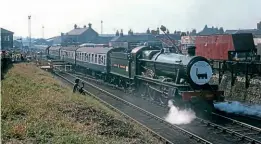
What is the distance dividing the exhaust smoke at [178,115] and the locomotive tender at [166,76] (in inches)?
14.2

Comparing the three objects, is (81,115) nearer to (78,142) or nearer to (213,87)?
(78,142)

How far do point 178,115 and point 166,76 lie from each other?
3.12 meters

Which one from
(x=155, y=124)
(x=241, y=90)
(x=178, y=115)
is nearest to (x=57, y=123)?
(x=155, y=124)

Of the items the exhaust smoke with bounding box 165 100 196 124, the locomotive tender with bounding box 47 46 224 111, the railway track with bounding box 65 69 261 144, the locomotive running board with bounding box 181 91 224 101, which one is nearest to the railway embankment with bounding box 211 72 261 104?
the locomotive tender with bounding box 47 46 224 111

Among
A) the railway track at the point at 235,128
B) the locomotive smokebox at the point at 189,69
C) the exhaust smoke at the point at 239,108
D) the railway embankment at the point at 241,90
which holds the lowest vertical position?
the railway track at the point at 235,128

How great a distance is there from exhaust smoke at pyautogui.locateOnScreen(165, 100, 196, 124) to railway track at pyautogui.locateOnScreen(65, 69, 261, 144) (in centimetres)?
48

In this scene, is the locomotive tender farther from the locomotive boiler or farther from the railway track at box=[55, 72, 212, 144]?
the railway track at box=[55, 72, 212, 144]

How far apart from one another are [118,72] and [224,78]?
8161mm

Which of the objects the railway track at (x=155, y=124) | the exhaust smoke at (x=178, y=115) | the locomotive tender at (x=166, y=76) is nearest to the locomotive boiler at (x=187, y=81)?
the locomotive tender at (x=166, y=76)

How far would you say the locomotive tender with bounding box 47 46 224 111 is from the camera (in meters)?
17.9

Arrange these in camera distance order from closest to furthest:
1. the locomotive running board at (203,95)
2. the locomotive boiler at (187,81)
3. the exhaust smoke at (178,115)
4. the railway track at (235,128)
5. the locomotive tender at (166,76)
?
the railway track at (235,128) < the exhaust smoke at (178,115) < the locomotive running board at (203,95) < the locomotive boiler at (187,81) < the locomotive tender at (166,76)

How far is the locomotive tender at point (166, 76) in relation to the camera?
17.9 metres

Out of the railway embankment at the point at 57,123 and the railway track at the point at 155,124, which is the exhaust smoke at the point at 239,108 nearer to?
the railway track at the point at 155,124

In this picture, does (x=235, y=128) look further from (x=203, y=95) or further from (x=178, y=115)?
(x=178, y=115)
